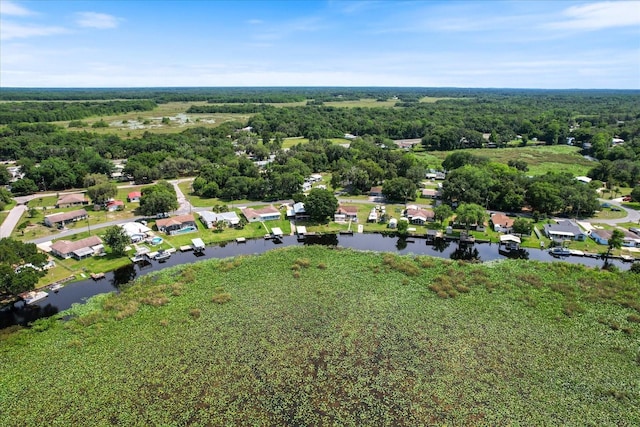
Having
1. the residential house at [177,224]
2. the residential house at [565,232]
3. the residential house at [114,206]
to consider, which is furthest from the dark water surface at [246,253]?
the residential house at [114,206]

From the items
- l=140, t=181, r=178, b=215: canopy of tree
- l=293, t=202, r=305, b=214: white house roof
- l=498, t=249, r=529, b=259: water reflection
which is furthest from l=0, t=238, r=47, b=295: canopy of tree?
l=498, t=249, r=529, b=259: water reflection

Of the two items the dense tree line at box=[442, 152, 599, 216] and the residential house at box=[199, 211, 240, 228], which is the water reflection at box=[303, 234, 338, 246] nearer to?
the residential house at box=[199, 211, 240, 228]

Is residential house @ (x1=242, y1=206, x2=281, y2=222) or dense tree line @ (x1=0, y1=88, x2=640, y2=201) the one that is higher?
dense tree line @ (x1=0, y1=88, x2=640, y2=201)

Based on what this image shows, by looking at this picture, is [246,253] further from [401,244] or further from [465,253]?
[465,253]

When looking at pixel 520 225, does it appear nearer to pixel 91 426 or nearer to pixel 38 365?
pixel 91 426

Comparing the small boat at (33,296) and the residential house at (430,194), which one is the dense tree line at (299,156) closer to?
the residential house at (430,194)

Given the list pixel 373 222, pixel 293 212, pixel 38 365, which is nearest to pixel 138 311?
pixel 38 365
